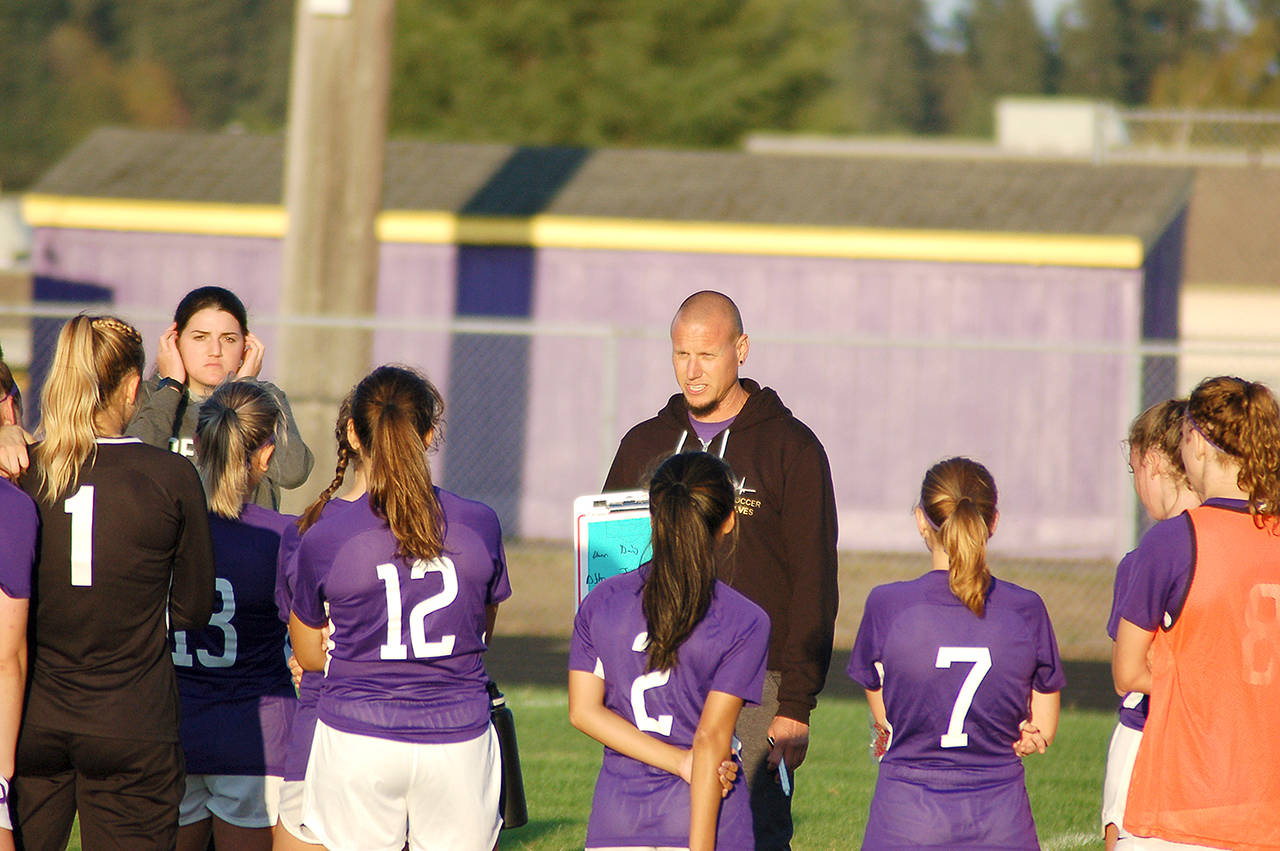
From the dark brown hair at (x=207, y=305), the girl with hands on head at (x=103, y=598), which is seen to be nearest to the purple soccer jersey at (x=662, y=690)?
the girl with hands on head at (x=103, y=598)

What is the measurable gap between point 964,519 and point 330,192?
→ 26.5 ft

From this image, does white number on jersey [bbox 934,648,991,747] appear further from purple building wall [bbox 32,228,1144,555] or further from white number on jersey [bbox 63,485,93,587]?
purple building wall [bbox 32,228,1144,555]

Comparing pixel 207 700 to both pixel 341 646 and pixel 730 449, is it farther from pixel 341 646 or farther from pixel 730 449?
pixel 730 449

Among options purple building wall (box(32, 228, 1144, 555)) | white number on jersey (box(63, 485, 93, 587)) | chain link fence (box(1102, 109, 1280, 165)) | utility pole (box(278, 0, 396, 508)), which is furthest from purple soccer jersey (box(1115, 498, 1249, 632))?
chain link fence (box(1102, 109, 1280, 165))

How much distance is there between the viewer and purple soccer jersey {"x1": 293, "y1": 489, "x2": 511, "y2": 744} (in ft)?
12.3

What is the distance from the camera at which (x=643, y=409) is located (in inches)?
582

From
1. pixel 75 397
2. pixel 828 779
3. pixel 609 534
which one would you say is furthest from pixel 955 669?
pixel 828 779

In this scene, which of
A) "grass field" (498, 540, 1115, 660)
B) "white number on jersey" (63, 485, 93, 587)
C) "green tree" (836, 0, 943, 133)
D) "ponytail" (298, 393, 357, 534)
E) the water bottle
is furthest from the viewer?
"green tree" (836, 0, 943, 133)

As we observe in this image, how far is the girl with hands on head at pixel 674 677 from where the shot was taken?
11.6 ft

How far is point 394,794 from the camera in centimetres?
383

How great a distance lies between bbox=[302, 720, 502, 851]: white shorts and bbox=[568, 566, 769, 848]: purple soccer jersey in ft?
1.32

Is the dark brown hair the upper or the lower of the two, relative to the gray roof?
lower

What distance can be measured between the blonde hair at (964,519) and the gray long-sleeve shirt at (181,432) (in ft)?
6.55

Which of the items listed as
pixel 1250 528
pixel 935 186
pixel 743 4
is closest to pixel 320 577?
pixel 1250 528
